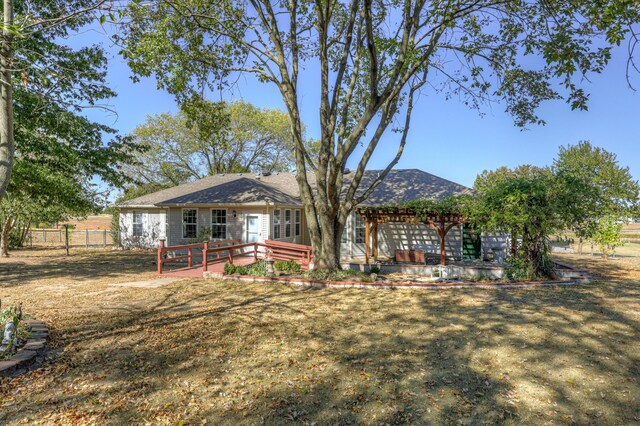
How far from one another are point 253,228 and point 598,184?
24.4 m

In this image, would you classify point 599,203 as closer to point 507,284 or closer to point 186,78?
point 507,284

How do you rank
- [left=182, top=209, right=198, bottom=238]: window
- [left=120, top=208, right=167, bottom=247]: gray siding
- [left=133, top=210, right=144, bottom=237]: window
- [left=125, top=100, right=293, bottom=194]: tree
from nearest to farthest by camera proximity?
1. [left=182, top=209, right=198, bottom=238]: window
2. [left=120, top=208, right=167, bottom=247]: gray siding
3. [left=133, top=210, right=144, bottom=237]: window
4. [left=125, top=100, right=293, bottom=194]: tree

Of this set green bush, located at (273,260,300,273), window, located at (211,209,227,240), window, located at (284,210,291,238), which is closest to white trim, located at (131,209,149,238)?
window, located at (211,209,227,240)

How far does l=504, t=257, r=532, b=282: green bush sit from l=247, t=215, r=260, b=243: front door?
9933 mm

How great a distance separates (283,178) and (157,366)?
1712 centimetres

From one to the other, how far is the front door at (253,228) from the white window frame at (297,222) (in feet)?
8.68

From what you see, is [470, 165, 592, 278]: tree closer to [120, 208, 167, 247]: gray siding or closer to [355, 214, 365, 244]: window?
[355, 214, 365, 244]: window

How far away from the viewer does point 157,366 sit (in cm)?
444

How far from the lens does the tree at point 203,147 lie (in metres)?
31.4

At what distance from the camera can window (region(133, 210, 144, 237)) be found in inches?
834

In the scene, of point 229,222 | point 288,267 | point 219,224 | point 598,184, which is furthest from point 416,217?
point 598,184

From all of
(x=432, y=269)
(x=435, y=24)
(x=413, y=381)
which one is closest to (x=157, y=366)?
(x=413, y=381)

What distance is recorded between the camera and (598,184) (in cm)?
2417

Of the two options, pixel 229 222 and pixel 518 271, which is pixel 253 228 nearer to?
pixel 229 222
